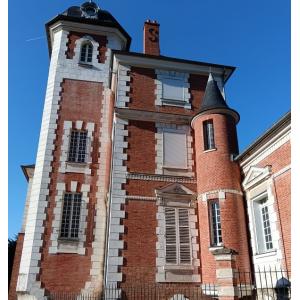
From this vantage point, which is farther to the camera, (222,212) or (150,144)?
(150,144)

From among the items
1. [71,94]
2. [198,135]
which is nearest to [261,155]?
[198,135]

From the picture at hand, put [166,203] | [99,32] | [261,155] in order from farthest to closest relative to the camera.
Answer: [99,32] < [166,203] < [261,155]

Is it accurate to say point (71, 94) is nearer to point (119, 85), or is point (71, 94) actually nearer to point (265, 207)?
point (119, 85)

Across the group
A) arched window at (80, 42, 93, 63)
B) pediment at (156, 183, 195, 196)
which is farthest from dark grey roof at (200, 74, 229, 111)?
arched window at (80, 42, 93, 63)

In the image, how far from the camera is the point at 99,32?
1805 centimetres

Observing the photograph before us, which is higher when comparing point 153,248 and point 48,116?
point 48,116

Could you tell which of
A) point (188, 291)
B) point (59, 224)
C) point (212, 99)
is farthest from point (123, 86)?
point (188, 291)

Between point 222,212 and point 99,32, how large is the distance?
1189 centimetres

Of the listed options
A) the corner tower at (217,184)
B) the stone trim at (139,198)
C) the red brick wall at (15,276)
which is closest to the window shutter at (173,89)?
the corner tower at (217,184)

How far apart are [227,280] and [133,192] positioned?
16.4ft

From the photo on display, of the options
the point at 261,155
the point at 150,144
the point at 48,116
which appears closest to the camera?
the point at 261,155

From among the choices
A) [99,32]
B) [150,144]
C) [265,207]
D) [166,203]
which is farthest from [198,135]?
[99,32]

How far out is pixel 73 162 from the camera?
1448 cm

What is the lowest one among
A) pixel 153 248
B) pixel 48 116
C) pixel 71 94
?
pixel 153 248
